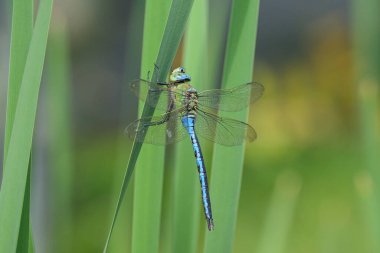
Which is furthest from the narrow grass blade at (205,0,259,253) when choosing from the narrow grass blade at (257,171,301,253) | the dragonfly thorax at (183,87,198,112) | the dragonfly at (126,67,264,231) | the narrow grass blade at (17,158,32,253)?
the narrow grass blade at (257,171,301,253)

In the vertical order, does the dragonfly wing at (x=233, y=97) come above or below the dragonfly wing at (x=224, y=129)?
above

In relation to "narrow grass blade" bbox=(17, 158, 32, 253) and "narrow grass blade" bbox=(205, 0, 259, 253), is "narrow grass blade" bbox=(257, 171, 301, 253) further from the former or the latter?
"narrow grass blade" bbox=(17, 158, 32, 253)

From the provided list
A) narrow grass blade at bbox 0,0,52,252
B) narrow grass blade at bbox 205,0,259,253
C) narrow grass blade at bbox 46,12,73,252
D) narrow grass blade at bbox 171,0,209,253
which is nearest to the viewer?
narrow grass blade at bbox 0,0,52,252

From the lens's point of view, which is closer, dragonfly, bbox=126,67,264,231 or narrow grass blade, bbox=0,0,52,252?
narrow grass blade, bbox=0,0,52,252

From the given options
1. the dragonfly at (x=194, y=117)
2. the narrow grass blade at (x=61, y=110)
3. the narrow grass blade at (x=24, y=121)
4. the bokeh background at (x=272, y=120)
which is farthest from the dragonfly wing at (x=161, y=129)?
the bokeh background at (x=272, y=120)

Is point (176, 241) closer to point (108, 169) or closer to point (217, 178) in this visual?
point (217, 178)

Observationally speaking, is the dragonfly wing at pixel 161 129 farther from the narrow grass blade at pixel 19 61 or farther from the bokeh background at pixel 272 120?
the bokeh background at pixel 272 120
